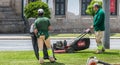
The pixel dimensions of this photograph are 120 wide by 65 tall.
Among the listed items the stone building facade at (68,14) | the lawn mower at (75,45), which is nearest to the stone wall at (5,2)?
the stone building facade at (68,14)

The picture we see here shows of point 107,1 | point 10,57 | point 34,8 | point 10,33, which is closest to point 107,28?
point 107,1

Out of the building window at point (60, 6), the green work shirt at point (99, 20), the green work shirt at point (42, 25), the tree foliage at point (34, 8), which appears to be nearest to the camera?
the green work shirt at point (42, 25)

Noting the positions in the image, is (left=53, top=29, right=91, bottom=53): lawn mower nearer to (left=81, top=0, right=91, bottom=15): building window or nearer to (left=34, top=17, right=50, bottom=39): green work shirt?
(left=34, top=17, right=50, bottom=39): green work shirt

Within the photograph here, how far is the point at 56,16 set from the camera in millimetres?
38938

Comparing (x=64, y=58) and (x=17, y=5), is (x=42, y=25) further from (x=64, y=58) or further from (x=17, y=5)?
(x=17, y=5)

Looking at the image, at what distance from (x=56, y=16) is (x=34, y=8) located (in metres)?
4.61

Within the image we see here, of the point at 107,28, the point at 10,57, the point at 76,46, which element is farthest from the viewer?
the point at 107,28

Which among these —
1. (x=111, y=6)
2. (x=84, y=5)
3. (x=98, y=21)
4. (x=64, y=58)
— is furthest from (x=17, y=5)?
(x=64, y=58)

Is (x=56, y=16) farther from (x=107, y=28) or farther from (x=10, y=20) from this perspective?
(x=107, y=28)

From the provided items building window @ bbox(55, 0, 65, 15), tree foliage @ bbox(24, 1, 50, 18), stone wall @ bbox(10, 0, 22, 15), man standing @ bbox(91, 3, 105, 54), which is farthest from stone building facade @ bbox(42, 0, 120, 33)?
man standing @ bbox(91, 3, 105, 54)

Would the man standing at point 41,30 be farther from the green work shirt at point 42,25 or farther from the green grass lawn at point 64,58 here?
the green grass lawn at point 64,58

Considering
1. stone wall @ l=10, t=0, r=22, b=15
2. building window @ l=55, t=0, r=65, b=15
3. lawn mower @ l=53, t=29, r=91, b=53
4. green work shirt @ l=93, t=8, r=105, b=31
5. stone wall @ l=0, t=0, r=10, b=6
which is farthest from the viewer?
building window @ l=55, t=0, r=65, b=15

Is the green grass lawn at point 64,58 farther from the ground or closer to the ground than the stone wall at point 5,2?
closer to the ground

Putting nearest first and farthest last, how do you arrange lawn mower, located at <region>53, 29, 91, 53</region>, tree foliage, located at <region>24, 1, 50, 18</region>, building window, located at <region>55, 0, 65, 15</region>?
lawn mower, located at <region>53, 29, 91, 53</region> < tree foliage, located at <region>24, 1, 50, 18</region> < building window, located at <region>55, 0, 65, 15</region>
